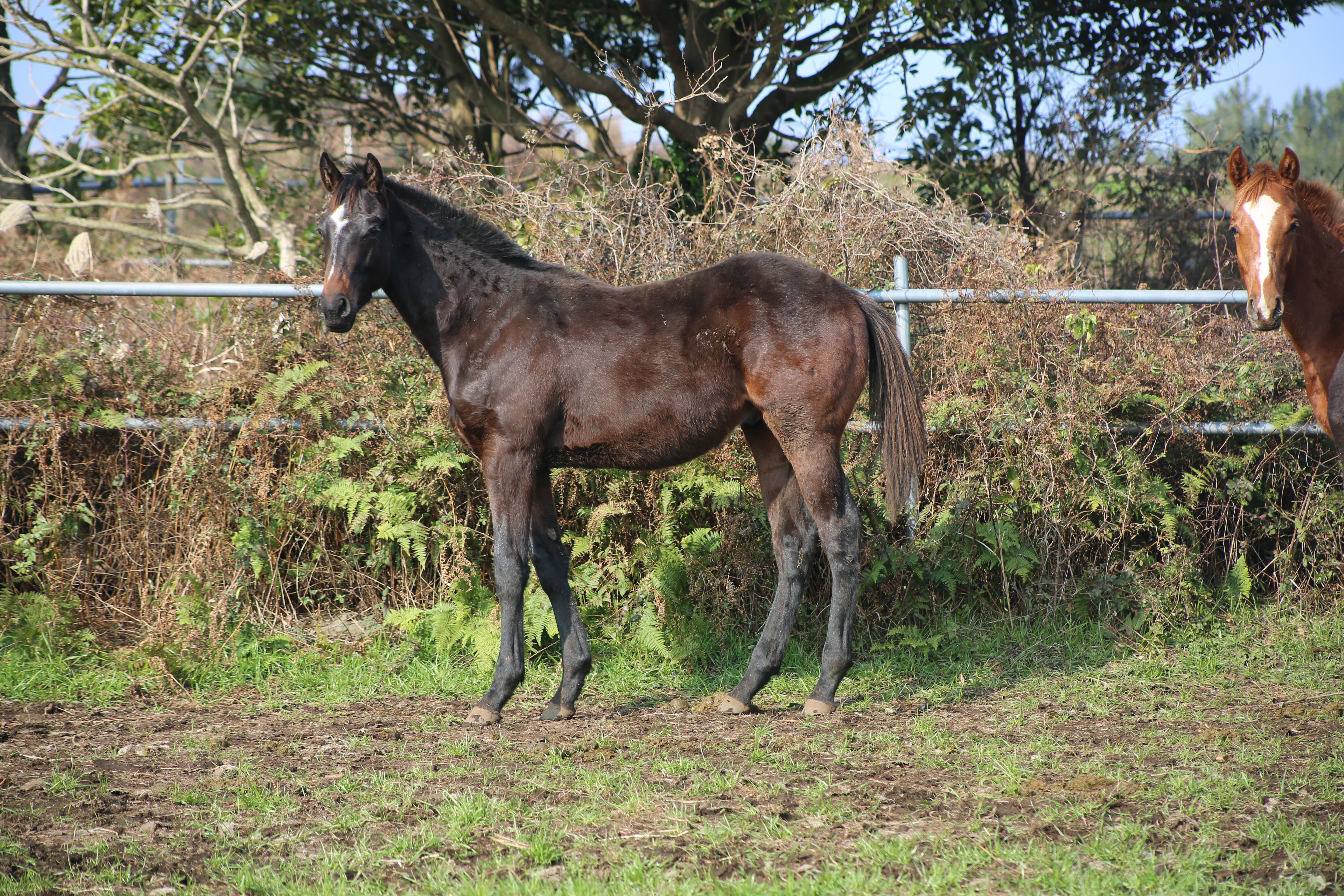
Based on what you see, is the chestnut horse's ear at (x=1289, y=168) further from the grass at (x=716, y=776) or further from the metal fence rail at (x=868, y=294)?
the grass at (x=716, y=776)

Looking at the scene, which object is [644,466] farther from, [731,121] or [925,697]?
[731,121]

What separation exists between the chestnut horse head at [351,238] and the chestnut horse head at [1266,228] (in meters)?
3.64

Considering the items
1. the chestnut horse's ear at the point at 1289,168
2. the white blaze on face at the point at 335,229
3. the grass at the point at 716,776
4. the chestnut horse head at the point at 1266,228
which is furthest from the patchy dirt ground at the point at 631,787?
the chestnut horse's ear at the point at 1289,168

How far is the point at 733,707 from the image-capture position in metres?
4.34

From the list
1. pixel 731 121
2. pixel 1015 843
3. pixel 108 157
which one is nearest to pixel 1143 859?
pixel 1015 843

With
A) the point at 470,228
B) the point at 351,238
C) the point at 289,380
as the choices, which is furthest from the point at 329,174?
the point at 289,380

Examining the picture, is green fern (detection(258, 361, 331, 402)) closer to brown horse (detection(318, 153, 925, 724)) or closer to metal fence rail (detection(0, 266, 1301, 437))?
metal fence rail (detection(0, 266, 1301, 437))

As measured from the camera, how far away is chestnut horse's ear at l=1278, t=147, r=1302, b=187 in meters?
4.15

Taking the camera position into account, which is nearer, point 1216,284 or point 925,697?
point 925,697

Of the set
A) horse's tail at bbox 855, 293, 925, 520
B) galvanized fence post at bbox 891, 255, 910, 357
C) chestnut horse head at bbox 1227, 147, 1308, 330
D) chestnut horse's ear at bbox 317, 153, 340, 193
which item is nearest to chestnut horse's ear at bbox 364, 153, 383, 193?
chestnut horse's ear at bbox 317, 153, 340, 193

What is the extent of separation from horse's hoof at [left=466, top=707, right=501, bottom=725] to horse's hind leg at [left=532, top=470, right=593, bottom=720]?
22 cm

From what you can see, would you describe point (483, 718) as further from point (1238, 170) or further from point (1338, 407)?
point (1238, 170)

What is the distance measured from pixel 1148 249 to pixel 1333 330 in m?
5.42

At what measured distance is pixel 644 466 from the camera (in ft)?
14.4
